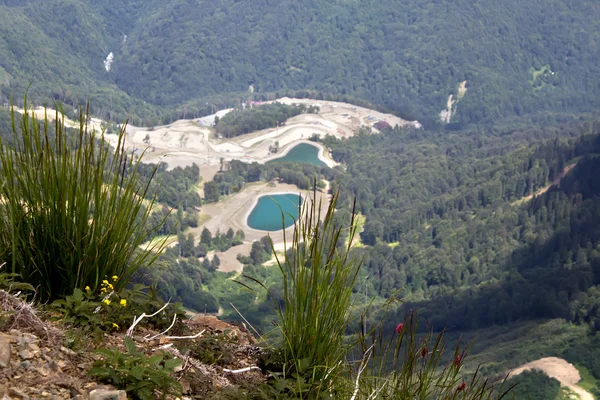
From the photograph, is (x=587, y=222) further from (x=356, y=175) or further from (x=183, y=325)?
(x=183, y=325)

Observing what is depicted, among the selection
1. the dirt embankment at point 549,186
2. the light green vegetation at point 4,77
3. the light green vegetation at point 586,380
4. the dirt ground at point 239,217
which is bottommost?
the light green vegetation at point 586,380

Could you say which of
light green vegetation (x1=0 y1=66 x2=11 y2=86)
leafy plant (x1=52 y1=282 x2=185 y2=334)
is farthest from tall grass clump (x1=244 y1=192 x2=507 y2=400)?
light green vegetation (x1=0 y1=66 x2=11 y2=86)

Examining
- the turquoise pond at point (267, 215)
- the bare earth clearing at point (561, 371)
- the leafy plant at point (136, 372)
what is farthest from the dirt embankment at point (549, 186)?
the leafy plant at point (136, 372)

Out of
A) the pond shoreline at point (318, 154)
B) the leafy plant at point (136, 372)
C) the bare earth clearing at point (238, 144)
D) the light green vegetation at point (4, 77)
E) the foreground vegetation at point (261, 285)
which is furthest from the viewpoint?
the light green vegetation at point (4, 77)

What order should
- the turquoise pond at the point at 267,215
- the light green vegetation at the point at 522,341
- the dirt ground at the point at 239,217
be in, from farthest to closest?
the turquoise pond at the point at 267,215 → the dirt ground at the point at 239,217 → the light green vegetation at the point at 522,341

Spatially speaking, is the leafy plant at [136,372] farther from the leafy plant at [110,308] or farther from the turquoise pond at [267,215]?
the turquoise pond at [267,215]
